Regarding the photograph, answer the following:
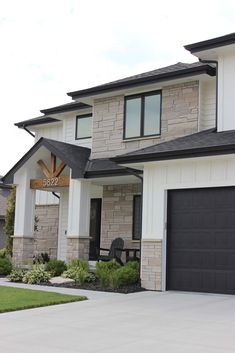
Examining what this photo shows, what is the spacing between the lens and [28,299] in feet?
38.6

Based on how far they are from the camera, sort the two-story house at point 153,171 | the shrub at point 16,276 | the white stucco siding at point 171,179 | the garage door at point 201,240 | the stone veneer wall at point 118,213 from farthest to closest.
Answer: the stone veneer wall at point 118,213 < the shrub at point 16,276 < the two-story house at point 153,171 < the white stucco siding at point 171,179 < the garage door at point 201,240

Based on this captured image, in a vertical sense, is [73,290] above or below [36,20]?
below

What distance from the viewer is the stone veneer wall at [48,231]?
856 inches

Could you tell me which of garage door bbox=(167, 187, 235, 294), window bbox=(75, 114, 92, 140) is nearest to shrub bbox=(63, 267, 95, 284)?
garage door bbox=(167, 187, 235, 294)

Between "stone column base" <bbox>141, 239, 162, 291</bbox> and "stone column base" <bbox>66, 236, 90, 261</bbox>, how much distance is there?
3256 mm

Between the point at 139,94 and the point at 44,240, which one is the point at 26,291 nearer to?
the point at 139,94

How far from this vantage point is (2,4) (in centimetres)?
968

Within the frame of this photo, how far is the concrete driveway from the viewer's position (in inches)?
290

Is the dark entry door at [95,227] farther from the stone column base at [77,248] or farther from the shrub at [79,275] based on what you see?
the shrub at [79,275]

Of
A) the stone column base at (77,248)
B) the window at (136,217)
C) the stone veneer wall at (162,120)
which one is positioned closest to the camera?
the stone veneer wall at (162,120)

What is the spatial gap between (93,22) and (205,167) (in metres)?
4.70

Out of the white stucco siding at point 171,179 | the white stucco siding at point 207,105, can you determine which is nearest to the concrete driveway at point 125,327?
the white stucco siding at point 171,179

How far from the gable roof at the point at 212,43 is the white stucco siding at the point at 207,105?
1775mm

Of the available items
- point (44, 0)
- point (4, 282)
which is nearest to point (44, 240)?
point (4, 282)
